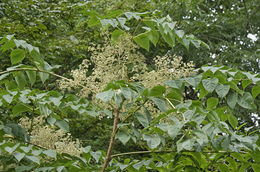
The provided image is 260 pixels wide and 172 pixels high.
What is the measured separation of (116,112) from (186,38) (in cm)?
62

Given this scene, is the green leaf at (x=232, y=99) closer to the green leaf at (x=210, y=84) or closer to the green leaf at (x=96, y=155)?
the green leaf at (x=210, y=84)

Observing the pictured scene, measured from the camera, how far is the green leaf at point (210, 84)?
7.52 ft

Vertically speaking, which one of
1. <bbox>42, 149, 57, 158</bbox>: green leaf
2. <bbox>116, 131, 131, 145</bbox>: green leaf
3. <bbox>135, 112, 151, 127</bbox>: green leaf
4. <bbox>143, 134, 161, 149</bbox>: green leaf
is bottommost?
<bbox>42, 149, 57, 158</bbox>: green leaf

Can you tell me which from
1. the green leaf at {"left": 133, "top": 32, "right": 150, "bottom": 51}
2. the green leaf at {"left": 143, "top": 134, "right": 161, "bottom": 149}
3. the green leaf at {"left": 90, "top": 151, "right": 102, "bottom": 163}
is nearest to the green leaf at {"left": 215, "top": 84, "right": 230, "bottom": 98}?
the green leaf at {"left": 143, "top": 134, "right": 161, "bottom": 149}

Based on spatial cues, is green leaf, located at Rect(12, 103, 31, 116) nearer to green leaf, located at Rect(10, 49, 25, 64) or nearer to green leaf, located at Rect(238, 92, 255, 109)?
green leaf, located at Rect(10, 49, 25, 64)

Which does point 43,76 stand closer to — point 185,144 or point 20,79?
point 20,79

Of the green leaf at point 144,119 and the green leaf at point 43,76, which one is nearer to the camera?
the green leaf at point 144,119

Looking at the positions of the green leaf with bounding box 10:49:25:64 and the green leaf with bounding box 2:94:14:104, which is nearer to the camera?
the green leaf with bounding box 2:94:14:104

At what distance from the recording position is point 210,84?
2.31 metres

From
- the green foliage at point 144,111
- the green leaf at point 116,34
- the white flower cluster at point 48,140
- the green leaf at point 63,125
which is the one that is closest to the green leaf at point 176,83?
the green foliage at point 144,111

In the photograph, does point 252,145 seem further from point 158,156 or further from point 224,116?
point 158,156

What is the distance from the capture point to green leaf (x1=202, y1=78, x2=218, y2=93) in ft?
7.52

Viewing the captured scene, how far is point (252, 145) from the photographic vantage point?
2.16m

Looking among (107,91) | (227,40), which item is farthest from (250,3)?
(107,91)
